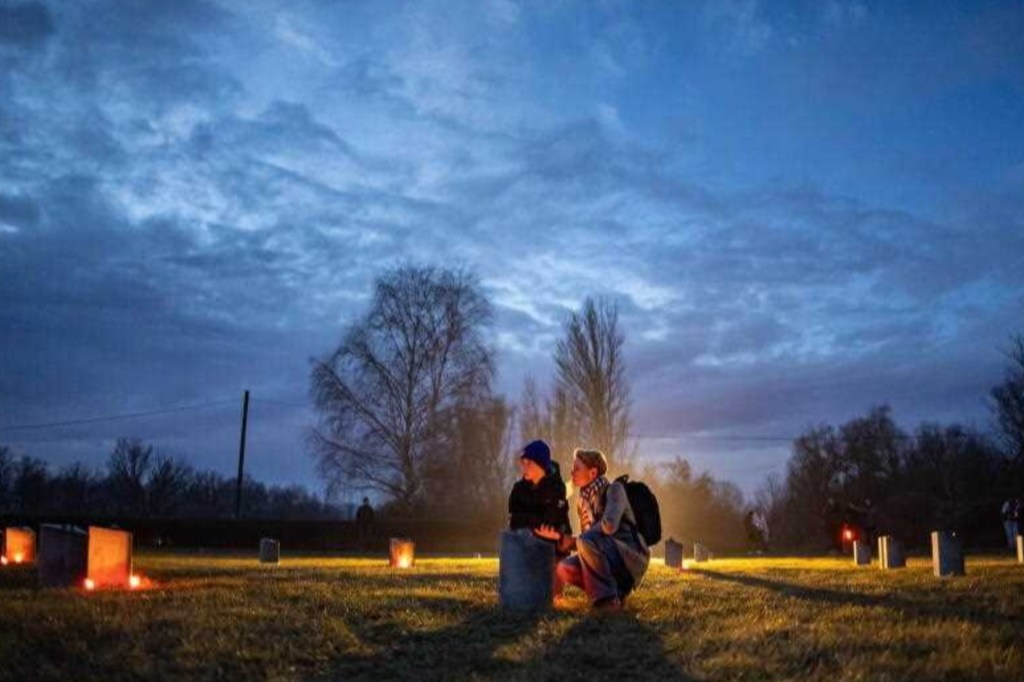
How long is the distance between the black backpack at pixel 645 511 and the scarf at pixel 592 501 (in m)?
0.25

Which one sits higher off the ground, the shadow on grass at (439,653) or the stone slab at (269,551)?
the shadow on grass at (439,653)

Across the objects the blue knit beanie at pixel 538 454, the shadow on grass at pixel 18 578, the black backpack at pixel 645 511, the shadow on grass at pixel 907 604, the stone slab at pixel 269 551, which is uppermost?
the blue knit beanie at pixel 538 454

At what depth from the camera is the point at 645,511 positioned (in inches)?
395

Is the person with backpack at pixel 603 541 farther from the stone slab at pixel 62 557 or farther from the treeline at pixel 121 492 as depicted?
the treeline at pixel 121 492

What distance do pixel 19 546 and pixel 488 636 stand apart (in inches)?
542

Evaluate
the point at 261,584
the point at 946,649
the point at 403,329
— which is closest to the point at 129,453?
the point at 403,329

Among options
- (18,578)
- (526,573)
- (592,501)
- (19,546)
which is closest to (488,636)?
(526,573)

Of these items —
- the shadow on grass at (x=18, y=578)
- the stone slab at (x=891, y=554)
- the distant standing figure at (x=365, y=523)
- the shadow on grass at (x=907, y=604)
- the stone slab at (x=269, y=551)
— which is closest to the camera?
the shadow on grass at (x=907, y=604)

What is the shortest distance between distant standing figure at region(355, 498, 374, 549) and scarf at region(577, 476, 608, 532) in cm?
3165

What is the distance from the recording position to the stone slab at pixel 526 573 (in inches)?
380

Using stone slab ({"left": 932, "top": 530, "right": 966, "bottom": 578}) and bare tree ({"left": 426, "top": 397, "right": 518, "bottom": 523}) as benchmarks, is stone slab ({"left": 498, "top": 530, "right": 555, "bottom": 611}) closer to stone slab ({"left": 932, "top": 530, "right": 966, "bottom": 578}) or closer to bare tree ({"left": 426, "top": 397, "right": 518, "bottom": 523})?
stone slab ({"left": 932, "top": 530, "right": 966, "bottom": 578})

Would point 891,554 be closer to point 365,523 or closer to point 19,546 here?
point 19,546

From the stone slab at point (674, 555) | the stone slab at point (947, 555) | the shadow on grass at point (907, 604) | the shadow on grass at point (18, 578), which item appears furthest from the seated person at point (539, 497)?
the stone slab at point (674, 555)

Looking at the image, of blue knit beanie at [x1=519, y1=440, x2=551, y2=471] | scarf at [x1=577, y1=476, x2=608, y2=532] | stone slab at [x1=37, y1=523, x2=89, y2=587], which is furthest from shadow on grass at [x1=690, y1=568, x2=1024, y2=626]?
stone slab at [x1=37, y1=523, x2=89, y2=587]
